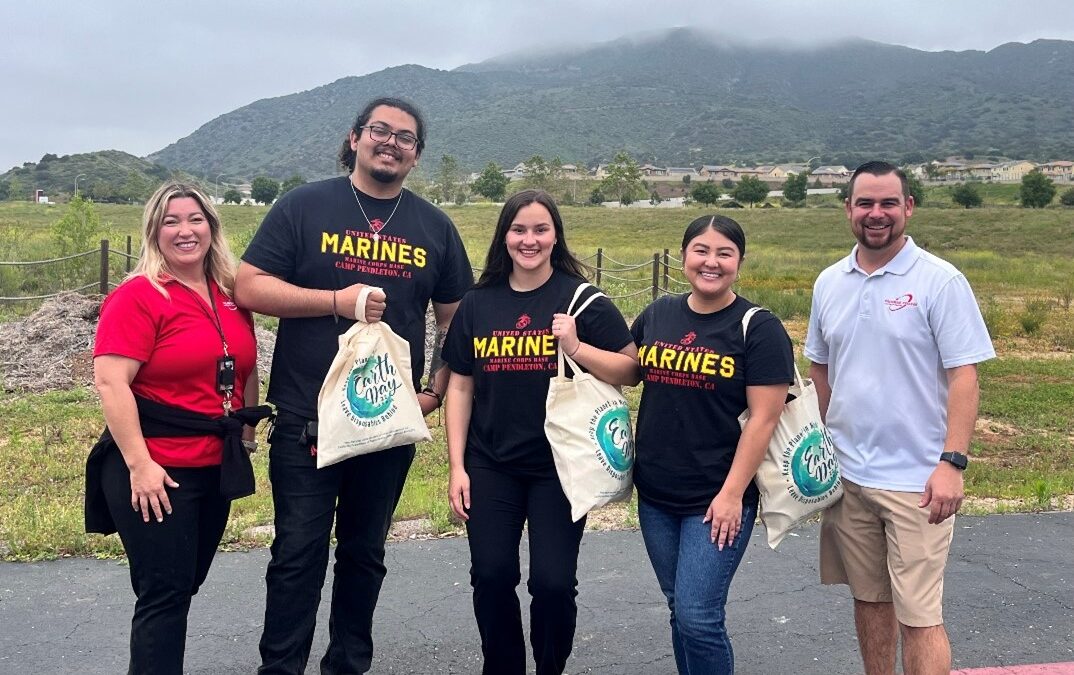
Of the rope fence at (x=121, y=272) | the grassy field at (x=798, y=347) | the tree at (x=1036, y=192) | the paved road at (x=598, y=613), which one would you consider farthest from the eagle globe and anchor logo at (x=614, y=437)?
the tree at (x=1036, y=192)

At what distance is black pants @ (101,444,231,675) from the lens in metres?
3.01

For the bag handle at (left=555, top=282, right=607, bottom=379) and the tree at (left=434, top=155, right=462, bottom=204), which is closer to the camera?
the bag handle at (left=555, top=282, right=607, bottom=379)

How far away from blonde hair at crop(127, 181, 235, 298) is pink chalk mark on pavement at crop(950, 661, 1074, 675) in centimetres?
324

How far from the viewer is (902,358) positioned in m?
3.12

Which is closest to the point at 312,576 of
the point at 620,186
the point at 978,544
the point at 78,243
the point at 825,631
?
the point at 825,631

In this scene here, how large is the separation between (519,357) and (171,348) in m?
1.14

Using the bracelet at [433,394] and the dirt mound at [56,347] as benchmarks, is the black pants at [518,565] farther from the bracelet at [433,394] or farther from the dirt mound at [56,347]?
the dirt mound at [56,347]

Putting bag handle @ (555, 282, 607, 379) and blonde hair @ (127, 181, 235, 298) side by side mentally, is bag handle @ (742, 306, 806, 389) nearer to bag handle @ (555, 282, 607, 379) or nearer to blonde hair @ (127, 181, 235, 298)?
bag handle @ (555, 282, 607, 379)

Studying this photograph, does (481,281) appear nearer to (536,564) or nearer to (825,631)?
(536,564)

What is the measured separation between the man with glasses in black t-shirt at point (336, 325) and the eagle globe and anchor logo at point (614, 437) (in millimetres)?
734

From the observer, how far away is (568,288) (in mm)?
3318

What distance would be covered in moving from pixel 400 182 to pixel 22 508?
3.87 metres

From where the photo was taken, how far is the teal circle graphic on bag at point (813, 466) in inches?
121

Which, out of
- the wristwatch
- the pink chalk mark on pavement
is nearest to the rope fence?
the pink chalk mark on pavement
